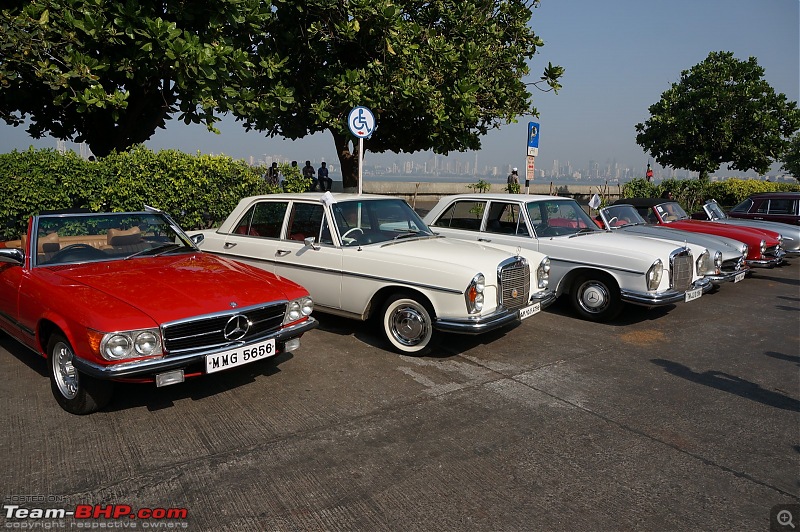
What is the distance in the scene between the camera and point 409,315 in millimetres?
5613

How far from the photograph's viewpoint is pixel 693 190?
918 inches

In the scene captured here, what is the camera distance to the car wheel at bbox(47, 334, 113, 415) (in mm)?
3881

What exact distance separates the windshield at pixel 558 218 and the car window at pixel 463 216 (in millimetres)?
739

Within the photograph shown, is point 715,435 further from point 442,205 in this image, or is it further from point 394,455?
point 442,205

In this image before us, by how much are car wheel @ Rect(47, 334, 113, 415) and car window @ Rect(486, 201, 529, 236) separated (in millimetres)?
5401

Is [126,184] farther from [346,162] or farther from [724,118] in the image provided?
[724,118]

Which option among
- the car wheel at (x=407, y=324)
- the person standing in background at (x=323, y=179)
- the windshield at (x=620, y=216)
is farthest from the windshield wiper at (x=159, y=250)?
the person standing in background at (x=323, y=179)

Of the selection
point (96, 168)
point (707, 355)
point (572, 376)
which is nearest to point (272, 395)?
point (572, 376)

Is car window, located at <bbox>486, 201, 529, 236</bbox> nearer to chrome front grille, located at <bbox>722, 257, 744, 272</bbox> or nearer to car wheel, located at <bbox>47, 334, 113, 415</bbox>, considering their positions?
chrome front grille, located at <bbox>722, 257, 744, 272</bbox>

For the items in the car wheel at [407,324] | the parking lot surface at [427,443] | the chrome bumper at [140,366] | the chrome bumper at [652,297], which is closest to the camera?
the parking lot surface at [427,443]

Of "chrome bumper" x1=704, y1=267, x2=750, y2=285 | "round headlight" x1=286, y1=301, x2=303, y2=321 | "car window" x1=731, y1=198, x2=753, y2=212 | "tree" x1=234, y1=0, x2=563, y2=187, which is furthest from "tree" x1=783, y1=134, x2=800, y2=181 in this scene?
"round headlight" x1=286, y1=301, x2=303, y2=321

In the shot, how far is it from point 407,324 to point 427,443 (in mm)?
2036

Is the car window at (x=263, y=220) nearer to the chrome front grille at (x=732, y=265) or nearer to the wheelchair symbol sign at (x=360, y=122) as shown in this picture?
the wheelchair symbol sign at (x=360, y=122)

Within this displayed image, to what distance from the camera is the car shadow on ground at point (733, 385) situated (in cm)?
462
